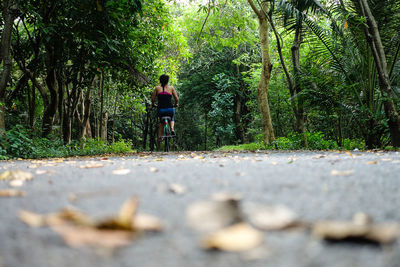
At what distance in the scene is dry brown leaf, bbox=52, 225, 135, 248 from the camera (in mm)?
902

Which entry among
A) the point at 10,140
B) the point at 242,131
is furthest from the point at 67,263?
the point at 242,131

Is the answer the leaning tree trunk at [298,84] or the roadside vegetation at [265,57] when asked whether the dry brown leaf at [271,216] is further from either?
the leaning tree trunk at [298,84]

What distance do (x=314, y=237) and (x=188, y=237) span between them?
402 mm

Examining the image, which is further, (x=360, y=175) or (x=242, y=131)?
(x=242, y=131)

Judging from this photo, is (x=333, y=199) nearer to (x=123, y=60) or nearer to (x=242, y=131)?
(x=123, y=60)

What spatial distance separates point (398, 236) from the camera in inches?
36.4

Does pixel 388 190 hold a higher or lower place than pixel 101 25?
lower

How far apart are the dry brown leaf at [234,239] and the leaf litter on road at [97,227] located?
21 centimetres

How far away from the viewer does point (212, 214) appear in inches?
44.6

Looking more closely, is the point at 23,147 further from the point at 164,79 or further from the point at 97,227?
the point at 97,227

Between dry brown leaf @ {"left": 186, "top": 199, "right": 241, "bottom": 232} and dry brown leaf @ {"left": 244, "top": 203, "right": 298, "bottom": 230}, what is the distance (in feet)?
0.19

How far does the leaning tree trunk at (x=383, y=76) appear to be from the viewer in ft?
19.8

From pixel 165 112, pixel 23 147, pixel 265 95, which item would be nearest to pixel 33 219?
pixel 23 147

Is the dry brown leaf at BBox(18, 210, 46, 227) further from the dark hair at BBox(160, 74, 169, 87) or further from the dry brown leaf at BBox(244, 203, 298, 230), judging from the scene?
the dark hair at BBox(160, 74, 169, 87)
